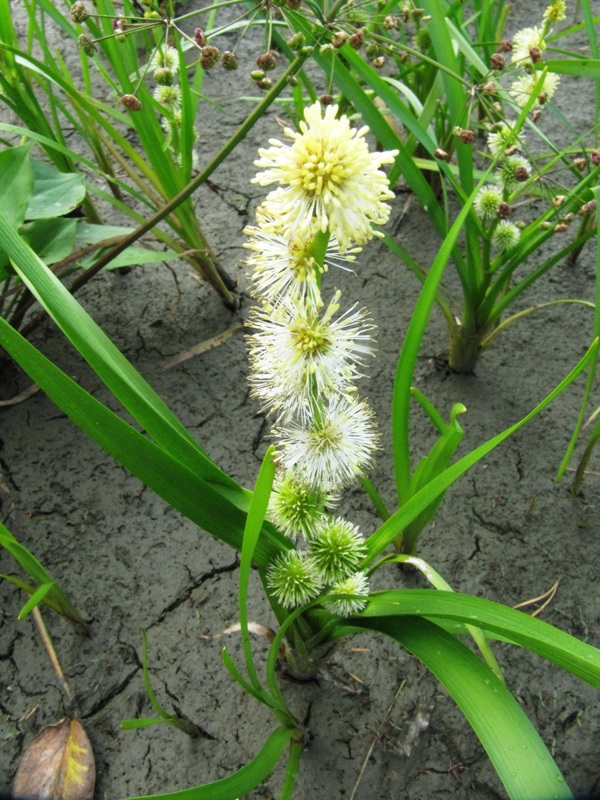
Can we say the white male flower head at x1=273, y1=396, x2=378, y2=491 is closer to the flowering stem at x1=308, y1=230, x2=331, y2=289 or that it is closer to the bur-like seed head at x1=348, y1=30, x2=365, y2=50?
the flowering stem at x1=308, y1=230, x2=331, y2=289

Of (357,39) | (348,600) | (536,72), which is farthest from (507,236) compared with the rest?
(348,600)

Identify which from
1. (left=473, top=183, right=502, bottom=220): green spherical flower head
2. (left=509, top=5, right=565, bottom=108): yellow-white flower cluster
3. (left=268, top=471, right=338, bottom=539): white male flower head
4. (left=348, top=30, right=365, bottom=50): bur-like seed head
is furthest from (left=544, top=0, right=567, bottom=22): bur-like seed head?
(left=268, top=471, right=338, bottom=539): white male flower head

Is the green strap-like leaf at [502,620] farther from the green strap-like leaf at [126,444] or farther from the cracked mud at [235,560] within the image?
the cracked mud at [235,560]

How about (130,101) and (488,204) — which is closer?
(130,101)

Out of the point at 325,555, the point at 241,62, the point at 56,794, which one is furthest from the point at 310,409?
the point at 241,62

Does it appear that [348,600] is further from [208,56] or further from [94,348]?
[208,56]

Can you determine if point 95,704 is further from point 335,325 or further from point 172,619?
point 335,325
